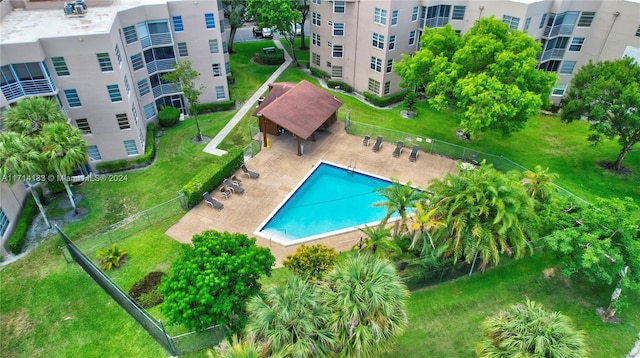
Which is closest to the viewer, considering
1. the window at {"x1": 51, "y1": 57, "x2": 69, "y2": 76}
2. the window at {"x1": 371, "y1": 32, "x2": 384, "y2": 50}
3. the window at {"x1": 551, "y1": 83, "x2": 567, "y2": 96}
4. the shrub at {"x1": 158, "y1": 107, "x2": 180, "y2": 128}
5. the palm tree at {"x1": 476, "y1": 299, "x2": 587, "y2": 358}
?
the palm tree at {"x1": 476, "y1": 299, "x2": 587, "y2": 358}

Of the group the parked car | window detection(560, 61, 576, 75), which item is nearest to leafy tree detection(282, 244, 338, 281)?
window detection(560, 61, 576, 75)

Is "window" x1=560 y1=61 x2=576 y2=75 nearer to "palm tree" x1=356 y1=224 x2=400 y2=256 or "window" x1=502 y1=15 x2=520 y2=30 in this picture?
"window" x1=502 y1=15 x2=520 y2=30

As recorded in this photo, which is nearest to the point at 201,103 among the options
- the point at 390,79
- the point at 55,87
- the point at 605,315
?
the point at 55,87

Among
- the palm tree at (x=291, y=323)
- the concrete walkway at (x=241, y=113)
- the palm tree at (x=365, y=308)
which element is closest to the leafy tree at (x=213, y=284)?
the palm tree at (x=291, y=323)

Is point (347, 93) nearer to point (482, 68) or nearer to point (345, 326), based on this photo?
point (482, 68)

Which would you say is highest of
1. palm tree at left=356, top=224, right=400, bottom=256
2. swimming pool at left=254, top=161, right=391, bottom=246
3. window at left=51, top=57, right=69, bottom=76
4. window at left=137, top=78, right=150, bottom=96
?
window at left=51, top=57, right=69, bottom=76

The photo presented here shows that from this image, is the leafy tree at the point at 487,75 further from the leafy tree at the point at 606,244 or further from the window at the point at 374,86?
the leafy tree at the point at 606,244
